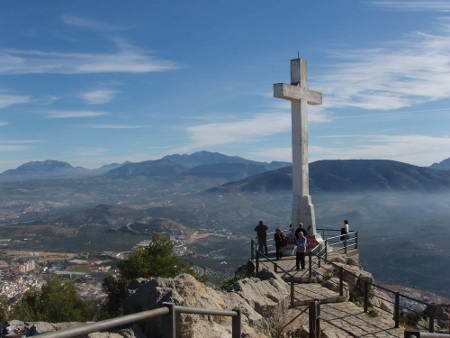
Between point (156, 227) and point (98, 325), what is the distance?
6930 inches

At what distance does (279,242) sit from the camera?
1593cm

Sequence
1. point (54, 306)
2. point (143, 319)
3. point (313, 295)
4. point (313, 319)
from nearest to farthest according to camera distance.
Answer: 1. point (143, 319)
2. point (313, 319)
3. point (313, 295)
4. point (54, 306)

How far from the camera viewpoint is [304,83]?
1762 centimetres

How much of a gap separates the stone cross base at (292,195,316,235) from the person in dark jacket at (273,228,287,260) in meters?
1.21

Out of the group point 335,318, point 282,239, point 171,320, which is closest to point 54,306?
point 282,239

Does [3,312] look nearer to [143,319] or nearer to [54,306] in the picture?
[54,306]

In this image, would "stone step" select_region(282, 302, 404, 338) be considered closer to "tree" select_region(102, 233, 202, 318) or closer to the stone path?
the stone path

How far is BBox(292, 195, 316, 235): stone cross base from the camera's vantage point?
17.0 metres

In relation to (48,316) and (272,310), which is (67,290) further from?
(272,310)

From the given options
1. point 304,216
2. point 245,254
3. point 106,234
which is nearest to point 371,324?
point 304,216

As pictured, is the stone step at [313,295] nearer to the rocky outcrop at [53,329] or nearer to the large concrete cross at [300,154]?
the large concrete cross at [300,154]

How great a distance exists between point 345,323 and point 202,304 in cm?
479

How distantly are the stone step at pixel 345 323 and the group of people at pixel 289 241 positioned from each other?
277 cm

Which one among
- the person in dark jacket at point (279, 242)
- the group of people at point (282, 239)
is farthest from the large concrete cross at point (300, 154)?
the person in dark jacket at point (279, 242)
